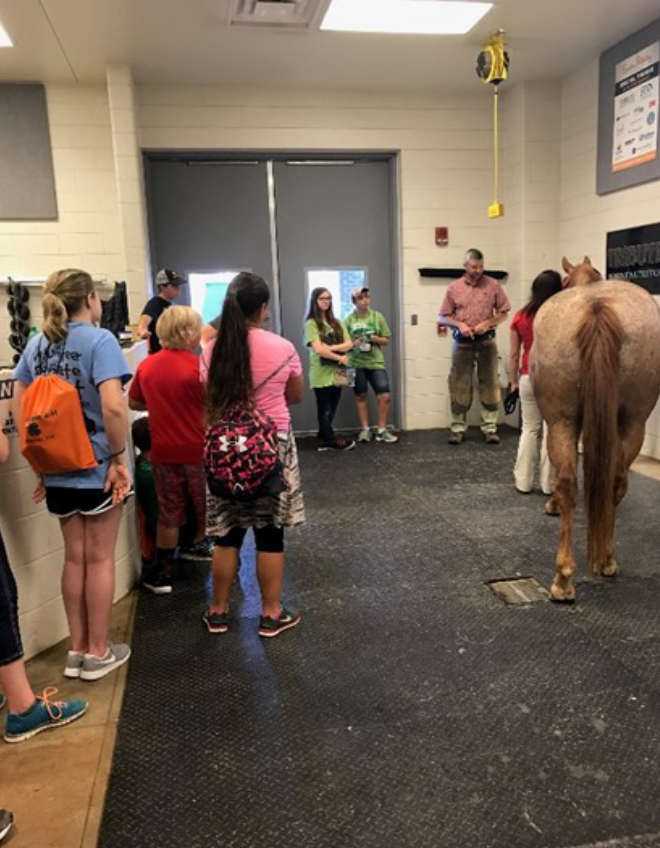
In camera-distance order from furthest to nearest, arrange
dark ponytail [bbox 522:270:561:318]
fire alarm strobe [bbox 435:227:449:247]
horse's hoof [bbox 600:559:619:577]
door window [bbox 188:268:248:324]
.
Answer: fire alarm strobe [bbox 435:227:449:247] → door window [bbox 188:268:248:324] → dark ponytail [bbox 522:270:561:318] → horse's hoof [bbox 600:559:619:577]

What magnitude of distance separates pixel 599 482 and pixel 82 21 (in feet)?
14.7

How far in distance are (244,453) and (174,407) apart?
703mm

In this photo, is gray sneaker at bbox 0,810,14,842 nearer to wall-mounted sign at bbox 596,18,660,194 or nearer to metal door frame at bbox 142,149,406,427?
metal door frame at bbox 142,149,406,427

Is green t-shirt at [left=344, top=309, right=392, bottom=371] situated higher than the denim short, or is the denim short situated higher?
green t-shirt at [left=344, top=309, right=392, bottom=371]

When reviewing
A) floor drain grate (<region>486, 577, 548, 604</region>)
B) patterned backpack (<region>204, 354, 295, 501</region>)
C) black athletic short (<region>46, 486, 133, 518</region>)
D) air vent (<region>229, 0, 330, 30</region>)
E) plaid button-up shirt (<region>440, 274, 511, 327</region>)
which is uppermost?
air vent (<region>229, 0, 330, 30</region>)

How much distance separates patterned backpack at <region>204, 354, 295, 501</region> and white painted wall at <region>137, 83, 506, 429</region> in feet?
14.3

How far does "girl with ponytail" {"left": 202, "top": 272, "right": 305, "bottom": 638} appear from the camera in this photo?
2.27 meters

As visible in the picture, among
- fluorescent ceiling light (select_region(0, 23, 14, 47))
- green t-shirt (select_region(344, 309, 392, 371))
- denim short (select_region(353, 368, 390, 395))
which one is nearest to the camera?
→ fluorescent ceiling light (select_region(0, 23, 14, 47))

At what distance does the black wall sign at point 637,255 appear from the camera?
16.1 feet

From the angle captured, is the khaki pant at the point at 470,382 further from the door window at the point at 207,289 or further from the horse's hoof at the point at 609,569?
the horse's hoof at the point at 609,569

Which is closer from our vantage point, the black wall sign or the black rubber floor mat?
the black rubber floor mat

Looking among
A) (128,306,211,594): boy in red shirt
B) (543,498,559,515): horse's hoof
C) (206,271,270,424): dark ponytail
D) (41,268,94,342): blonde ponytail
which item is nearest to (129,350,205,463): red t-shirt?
(128,306,211,594): boy in red shirt

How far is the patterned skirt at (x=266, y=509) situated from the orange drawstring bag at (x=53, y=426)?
0.55 meters

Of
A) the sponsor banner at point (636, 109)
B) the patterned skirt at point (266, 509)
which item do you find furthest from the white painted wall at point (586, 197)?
the patterned skirt at point (266, 509)
